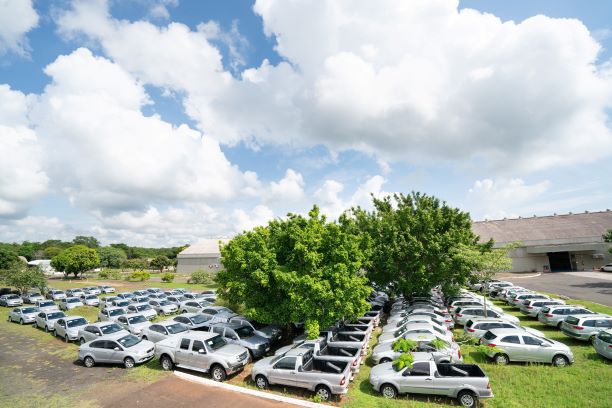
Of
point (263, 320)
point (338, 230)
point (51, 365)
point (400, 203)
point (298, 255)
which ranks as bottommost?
point (51, 365)

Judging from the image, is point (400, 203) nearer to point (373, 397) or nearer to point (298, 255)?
point (298, 255)

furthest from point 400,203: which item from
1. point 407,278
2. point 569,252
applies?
point 569,252

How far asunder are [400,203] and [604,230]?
51.6 m

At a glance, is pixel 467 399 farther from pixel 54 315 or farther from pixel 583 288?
pixel 583 288

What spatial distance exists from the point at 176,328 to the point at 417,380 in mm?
14243

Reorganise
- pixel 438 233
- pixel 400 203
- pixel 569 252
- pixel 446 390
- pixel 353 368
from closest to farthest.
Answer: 1. pixel 446 390
2. pixel 353 368
3. pixel 438 233
4. pixel 400 203
5. pixel 569 252

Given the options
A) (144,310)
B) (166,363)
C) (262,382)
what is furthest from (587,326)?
(144,310)

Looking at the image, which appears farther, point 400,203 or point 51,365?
point 400,203

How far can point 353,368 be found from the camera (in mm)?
A: 13195

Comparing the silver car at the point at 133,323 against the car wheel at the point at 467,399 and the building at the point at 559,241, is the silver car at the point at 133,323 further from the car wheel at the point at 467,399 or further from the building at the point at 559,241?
the building at the point at 559,241

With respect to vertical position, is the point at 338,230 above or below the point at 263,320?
above

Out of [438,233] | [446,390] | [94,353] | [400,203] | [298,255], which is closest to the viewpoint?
[446,390]

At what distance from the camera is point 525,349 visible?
14023mm

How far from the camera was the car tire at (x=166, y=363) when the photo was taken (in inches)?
595
